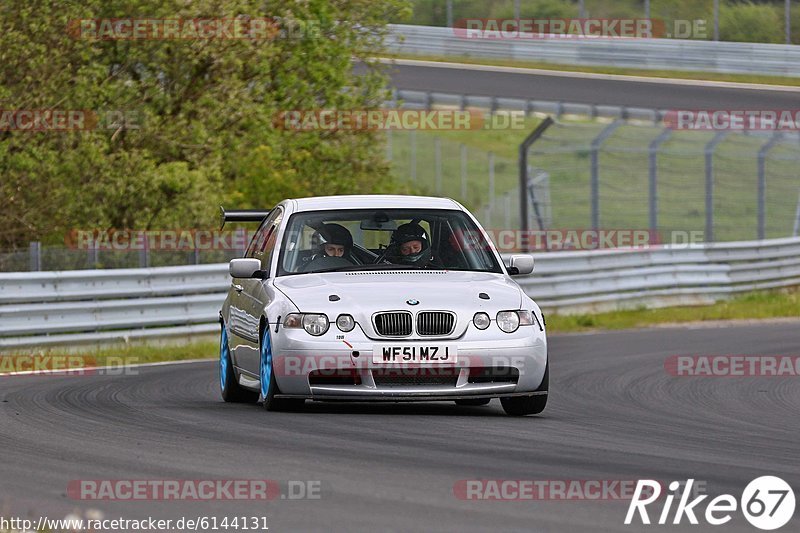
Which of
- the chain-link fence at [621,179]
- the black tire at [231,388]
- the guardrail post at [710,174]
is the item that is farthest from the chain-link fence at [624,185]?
the black tire at [231,388]

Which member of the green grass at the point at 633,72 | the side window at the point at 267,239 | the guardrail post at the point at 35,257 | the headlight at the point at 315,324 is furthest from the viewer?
the green grass at the point at 633,72

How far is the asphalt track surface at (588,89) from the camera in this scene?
133ft

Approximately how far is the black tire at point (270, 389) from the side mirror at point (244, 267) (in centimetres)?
57

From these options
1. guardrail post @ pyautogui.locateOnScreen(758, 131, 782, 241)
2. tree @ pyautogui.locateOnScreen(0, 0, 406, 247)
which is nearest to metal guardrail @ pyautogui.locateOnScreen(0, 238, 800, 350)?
guardrail post @ pyautogui.locateOnScreen(758, 131, 782, 241)

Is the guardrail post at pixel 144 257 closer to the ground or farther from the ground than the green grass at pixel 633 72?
closer to the ground

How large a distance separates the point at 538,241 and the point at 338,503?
67.3 ft

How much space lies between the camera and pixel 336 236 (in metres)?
11.6

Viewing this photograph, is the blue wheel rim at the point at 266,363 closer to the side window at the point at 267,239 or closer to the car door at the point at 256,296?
the car door at the point at 256,296

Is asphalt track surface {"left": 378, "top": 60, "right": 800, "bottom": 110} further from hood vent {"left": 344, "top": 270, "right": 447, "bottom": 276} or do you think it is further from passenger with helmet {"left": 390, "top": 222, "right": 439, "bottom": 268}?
hood vent {"left": 344, "top": 270, "right": 447, "bottom": 276}

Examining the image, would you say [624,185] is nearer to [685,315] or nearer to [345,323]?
[685,315]

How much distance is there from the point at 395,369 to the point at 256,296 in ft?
5.50

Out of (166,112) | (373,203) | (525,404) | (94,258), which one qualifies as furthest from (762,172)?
(525,404)

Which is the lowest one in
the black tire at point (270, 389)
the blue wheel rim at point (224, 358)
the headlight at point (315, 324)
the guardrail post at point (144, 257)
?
the guardrail post at point (144, 257)

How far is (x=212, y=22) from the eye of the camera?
25188 millimetres
